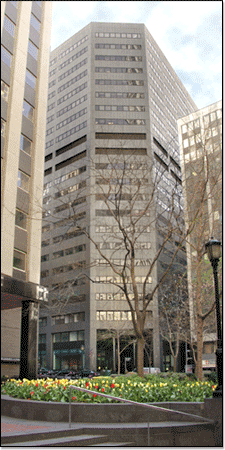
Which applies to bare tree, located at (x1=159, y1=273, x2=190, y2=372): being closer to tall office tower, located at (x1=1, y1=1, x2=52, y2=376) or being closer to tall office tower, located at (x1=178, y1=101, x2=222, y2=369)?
tall office tower, located at (x1=178, y1=101, x2=222, y2=369)

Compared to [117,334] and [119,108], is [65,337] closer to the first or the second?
[117,334]

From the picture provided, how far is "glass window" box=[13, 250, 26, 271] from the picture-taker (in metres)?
13.4

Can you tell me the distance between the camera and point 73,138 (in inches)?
3413

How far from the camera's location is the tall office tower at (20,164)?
788cm

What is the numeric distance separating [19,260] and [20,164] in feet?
13.9

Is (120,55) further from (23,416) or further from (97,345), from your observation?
(23,416)

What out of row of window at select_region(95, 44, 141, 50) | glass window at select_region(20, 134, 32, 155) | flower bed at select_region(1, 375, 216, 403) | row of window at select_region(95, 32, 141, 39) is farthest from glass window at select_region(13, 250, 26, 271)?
row of window at select_region(95, 32, 141, 39)

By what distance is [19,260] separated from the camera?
14008 millimetres

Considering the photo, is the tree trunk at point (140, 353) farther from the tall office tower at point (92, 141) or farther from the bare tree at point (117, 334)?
the tall office tower at point (92, 141)

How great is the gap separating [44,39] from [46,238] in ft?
208

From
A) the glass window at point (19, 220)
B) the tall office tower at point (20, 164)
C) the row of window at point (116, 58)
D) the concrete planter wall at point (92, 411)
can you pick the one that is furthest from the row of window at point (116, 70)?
the concrete planter wall at point (92, 411)

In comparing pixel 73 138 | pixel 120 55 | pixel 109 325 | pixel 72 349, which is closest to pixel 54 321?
pixel 72 349

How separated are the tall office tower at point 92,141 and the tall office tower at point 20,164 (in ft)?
162

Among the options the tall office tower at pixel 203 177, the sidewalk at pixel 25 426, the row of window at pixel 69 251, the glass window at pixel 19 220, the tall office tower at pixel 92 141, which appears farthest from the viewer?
the row of window at pixel 69 251
